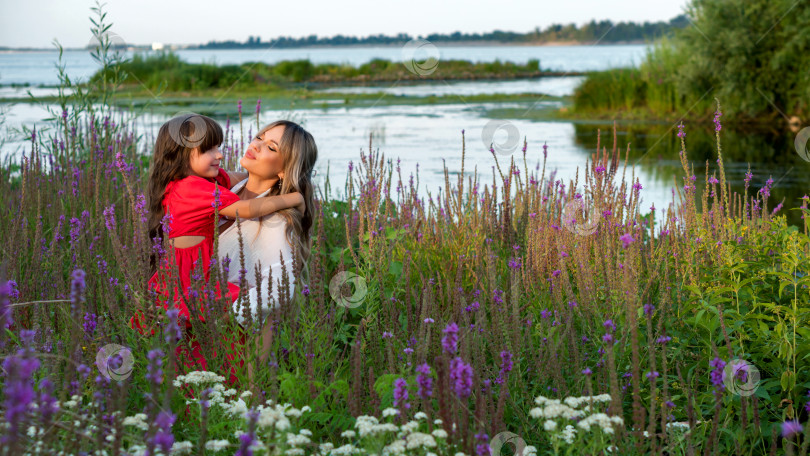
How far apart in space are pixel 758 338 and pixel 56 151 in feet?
18.0

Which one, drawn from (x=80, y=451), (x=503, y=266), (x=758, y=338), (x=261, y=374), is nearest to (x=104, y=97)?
(x=503, y=266)

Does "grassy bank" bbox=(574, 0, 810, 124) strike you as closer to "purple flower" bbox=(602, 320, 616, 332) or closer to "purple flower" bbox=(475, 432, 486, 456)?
"purple flower" bbox=(602, 320, 616, 332)

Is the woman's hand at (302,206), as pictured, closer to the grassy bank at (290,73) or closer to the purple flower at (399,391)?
the purple flower at (399,391)

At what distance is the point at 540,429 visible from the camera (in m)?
2.85

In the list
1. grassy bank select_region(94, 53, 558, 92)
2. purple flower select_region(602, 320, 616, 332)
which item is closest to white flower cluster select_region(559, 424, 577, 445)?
purple flower select_region(602, 320, 616, 332)

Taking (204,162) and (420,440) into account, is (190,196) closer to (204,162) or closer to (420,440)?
(204,162)

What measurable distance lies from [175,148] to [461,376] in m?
2.27

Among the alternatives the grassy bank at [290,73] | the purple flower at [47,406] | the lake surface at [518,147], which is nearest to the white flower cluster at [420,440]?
the purple flower at [47,406]

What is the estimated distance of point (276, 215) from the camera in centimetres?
375

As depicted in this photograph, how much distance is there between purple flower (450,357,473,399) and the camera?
77.8 inches

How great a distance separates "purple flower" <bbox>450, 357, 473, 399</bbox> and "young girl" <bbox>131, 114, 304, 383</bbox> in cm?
175

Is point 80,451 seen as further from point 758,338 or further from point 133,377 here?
point 758,338

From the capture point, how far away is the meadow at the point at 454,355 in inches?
79.8

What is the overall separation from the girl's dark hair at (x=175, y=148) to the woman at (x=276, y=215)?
26 centimetres
